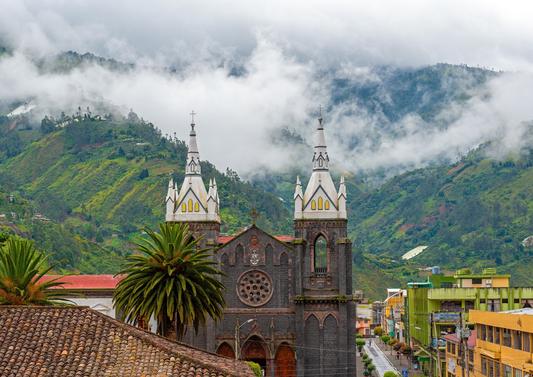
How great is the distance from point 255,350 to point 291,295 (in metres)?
5.91

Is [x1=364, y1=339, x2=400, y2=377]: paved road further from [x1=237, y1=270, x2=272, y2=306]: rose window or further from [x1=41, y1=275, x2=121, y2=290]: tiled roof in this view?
[x1=41, y1=275, x2=121, y2=290]: tiled roof

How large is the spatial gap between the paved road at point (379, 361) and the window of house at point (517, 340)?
149 ft

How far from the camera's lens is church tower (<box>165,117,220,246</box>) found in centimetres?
9444

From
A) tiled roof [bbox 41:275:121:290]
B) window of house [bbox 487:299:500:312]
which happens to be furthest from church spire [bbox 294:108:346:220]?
window of house [bbox 487:299:500:312]

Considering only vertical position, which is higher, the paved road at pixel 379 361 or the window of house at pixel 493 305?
the window of house at pixel 493 305

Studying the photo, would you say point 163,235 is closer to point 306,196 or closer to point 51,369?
point 51,369

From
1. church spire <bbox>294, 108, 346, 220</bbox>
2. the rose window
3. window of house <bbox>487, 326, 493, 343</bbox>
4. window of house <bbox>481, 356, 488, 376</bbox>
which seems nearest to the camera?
window of house <bbox>487, 326, 493, 343</bbox>

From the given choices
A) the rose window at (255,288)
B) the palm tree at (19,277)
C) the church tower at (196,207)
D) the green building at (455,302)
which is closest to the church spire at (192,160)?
the church tower at (196,207)

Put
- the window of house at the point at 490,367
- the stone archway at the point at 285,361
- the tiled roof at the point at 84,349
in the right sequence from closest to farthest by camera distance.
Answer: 1. the tiled roof at the point at 84,349
2. the window of house at the point at 490,367
3. the stone archway at the point at 285,361

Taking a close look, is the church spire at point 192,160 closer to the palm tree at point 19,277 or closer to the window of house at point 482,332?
the window of house at point 482,332

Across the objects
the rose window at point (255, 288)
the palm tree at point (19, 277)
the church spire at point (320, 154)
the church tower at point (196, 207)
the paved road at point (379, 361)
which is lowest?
the paved road at point (379, 361)

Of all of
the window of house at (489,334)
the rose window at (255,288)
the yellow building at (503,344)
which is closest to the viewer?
the yellow building at (503,344)

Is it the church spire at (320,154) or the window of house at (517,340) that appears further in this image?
the church spire at (320,154)

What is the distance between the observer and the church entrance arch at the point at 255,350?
91.0 meters
